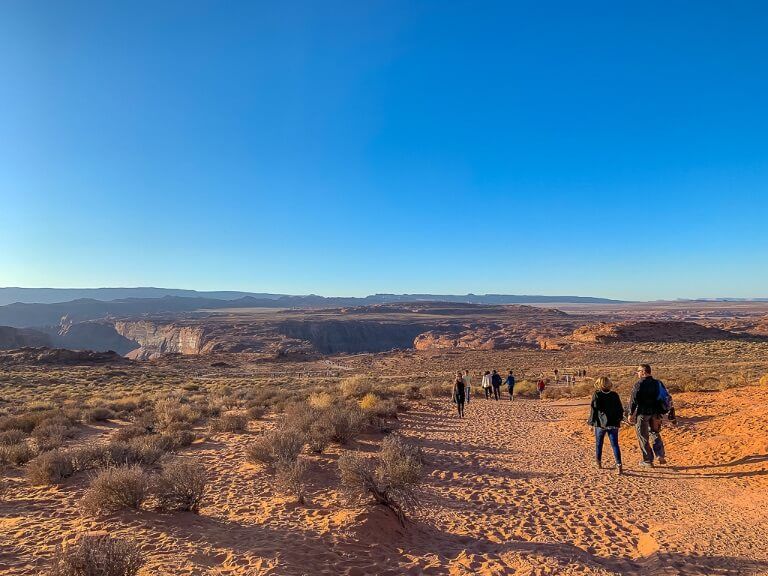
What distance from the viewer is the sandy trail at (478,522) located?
462cm

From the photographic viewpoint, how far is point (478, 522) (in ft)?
19.4

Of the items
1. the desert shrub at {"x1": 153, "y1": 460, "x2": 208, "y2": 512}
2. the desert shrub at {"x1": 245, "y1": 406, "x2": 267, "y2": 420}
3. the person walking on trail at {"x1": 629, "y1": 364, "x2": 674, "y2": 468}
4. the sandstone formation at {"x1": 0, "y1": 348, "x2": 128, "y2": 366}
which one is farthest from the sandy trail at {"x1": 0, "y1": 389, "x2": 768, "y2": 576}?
the sandstone formation at {"x1": 0, "y1": 348, "x2": 128, "y2": 366}

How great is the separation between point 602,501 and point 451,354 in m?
45.9

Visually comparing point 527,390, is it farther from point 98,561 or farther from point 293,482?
point 98,561

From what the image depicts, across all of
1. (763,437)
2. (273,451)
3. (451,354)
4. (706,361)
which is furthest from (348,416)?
(451,354)

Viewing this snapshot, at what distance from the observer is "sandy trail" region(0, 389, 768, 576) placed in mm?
4617

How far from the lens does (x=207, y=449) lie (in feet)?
33.5

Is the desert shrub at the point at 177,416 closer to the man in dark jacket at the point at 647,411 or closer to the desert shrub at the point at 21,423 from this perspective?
the desert shrub at the point at 21,423

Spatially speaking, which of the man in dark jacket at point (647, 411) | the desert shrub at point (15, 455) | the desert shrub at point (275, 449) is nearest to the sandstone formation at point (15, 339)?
the desert shrub at point (15, 455)

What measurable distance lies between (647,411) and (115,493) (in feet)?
28.1

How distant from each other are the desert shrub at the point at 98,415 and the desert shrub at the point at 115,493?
10353 millimetres

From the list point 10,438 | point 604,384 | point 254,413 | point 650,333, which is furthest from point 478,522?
point 650,333

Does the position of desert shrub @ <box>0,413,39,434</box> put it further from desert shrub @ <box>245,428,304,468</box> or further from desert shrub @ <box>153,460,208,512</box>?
desert shrub @ <box>153,460,208,512</box>

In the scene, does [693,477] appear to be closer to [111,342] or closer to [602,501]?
[602,501]
